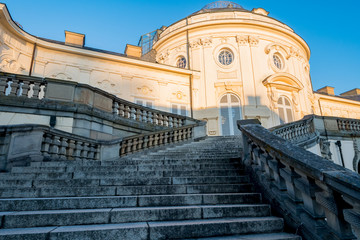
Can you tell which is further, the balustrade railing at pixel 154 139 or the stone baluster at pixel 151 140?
the stone baluster at pixel 151 140

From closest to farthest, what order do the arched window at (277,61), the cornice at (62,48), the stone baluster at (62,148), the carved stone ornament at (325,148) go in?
the stone baluster at (62,148) < the carved stone ornament at (325,148) < the cornice at (62,48) < the arched window at (277,61)

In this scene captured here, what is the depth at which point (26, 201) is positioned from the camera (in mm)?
3115

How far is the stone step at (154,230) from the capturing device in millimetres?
2402

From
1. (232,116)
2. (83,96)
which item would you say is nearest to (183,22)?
(232,116)

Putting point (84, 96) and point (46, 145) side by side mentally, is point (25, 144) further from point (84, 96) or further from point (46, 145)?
point (84, 96)

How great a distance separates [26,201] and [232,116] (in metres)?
15.8

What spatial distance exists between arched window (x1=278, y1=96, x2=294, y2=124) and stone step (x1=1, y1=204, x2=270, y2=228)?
1650cm

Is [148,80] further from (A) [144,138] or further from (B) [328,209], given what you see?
(B) [328,209]

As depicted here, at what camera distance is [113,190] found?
12.1 ft

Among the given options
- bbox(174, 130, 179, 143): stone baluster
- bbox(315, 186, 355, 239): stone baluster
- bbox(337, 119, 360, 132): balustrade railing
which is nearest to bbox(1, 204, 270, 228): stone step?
bbox(315, 186, 355, 239): stone baluster

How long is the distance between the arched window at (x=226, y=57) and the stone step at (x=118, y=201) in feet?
54.9

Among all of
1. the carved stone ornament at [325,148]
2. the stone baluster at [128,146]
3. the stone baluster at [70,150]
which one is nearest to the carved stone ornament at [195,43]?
the carved stone ornament at [325,148]

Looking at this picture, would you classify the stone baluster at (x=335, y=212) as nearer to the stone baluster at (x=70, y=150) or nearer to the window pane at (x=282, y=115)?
the stone baluster at (x=70, y=150)

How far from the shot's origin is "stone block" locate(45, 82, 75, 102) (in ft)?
23.8
